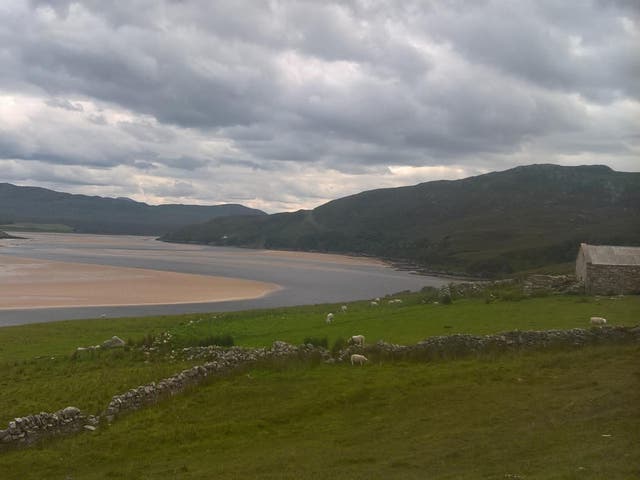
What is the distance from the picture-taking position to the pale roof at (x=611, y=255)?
109 ft

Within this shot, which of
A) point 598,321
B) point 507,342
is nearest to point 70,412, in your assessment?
point 507,342

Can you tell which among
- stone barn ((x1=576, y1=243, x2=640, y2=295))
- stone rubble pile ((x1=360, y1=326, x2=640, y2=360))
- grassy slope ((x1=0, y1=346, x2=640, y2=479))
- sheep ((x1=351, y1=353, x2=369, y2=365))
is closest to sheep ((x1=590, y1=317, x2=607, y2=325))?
stone rubble pile ((x1=360, y1=326, x2=640, y2=360))

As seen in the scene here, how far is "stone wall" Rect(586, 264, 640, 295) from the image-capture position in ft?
107

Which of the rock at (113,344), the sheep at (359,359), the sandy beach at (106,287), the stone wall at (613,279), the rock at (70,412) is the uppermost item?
the stone wall at (613,279)

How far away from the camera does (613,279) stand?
3297 centimetres

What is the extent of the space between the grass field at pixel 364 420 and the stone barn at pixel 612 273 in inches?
373

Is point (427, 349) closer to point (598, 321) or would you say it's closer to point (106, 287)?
point (598, 321)

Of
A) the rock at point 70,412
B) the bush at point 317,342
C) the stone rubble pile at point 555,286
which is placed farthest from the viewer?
the stone rubble pile at point 555,286

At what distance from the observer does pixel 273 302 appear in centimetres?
6425

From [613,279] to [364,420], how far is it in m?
24.4

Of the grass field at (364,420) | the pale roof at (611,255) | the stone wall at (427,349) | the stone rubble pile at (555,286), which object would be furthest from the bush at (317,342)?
the pale roof at (611,255)

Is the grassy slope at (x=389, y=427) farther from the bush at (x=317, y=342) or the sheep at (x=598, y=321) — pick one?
the bush at (x=317, y=342)

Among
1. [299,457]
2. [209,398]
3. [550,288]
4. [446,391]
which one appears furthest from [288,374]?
[550,288]

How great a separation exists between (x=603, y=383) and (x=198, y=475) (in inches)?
417
